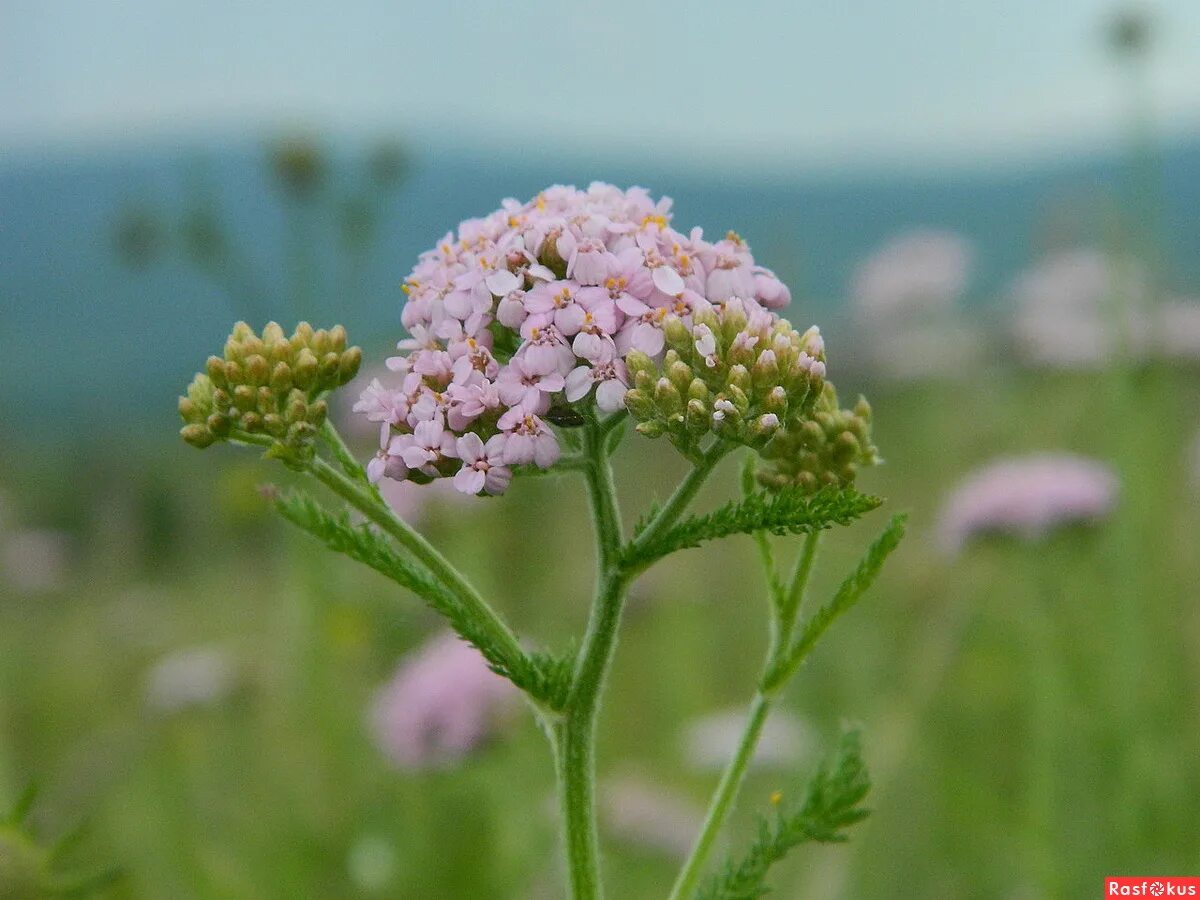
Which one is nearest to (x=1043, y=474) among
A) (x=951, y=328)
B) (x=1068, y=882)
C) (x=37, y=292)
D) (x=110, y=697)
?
(x=1068, y=882)

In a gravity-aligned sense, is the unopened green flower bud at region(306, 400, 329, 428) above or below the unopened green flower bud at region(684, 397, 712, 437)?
above

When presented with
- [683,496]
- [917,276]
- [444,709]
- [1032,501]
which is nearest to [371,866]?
[444,709]

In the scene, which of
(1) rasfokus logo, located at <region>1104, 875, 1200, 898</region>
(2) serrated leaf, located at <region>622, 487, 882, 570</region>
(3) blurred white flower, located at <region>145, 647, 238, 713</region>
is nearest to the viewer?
(2) serrated leaf, located at <region>622, 487, 882, 570</region>

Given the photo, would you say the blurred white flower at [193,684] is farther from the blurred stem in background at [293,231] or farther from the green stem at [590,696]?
the green stem at [590,696]

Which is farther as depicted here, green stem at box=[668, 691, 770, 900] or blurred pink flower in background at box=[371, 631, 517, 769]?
blurred pink flower in background at box=[371, 631, 517, 769]

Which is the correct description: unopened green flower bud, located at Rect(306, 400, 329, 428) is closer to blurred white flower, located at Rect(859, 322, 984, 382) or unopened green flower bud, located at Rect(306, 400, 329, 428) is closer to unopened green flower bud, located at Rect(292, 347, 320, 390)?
unopened green flower bud, located at Rect(292, 347, 320, 390)

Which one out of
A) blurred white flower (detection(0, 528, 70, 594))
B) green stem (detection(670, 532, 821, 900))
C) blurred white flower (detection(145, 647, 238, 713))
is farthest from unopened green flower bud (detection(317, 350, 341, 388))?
blurred white flower (detection(0, 528, 70, 594))
